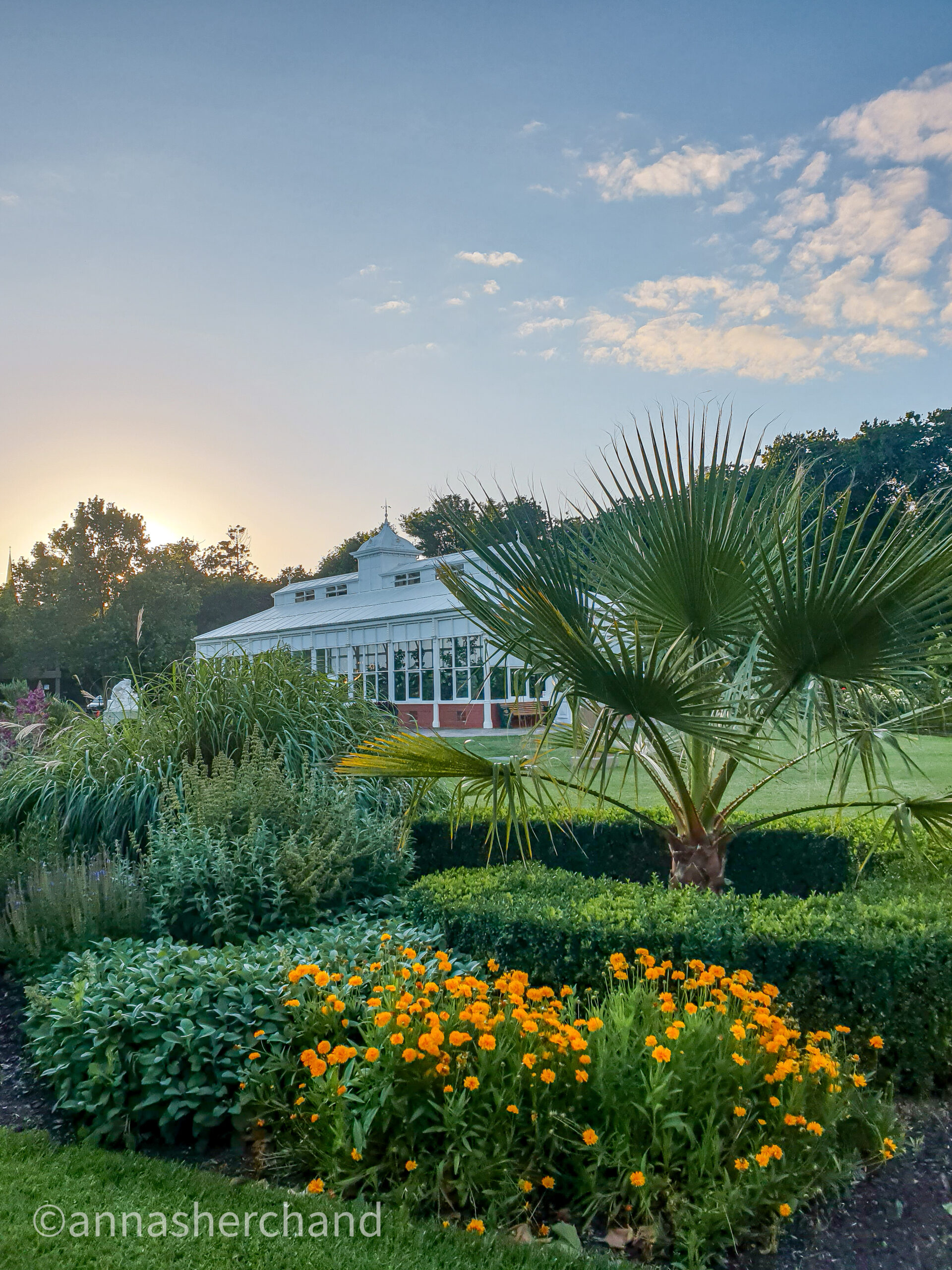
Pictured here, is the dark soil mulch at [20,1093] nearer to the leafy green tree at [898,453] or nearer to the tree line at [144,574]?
the tree line at [144,574]

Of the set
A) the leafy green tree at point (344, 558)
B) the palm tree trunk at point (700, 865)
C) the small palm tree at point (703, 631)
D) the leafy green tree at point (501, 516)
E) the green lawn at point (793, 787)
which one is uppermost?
the leafy green tree at point (344, 558)

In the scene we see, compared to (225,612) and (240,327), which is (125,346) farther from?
(225,612)

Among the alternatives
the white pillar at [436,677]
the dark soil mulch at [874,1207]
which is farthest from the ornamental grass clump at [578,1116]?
the white pillar at [436,677]

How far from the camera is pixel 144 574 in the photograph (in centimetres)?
3900

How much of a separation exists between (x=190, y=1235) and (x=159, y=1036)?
899 mm

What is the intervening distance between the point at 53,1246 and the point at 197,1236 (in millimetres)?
427

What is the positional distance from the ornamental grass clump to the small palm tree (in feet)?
3.59

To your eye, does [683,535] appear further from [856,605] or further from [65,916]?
[65,916]

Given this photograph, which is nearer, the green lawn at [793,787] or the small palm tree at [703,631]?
the small palm tree at [703,631]

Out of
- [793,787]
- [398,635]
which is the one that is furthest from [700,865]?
[398,635]

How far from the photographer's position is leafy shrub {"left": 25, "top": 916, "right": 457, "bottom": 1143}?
3.16 m

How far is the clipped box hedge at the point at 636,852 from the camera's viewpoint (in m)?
6.33

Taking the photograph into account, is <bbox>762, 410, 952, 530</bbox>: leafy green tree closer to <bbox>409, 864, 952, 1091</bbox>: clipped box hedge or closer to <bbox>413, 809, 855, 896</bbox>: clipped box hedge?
<bbox>413, 809, 855, 896</bbox>: clipped box hedge

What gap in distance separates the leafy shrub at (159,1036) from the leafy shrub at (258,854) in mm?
785
